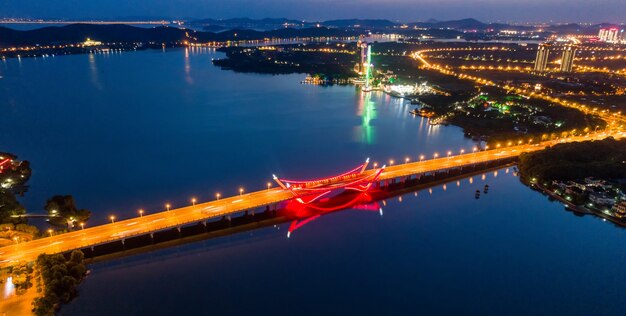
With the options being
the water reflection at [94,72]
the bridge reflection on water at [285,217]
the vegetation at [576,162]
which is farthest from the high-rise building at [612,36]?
the water reflection at [94,72]

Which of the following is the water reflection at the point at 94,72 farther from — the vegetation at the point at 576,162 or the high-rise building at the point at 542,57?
the high-rise building at the point at 542,57

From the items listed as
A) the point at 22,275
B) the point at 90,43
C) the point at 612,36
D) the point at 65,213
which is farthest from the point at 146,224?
the point at 612,36

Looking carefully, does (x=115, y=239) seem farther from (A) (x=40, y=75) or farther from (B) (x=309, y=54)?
(B) (x=309, y=54)

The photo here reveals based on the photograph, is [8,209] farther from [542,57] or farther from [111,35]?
[111,35]

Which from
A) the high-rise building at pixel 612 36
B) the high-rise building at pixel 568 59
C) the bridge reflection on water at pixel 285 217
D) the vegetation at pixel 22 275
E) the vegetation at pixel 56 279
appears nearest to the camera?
the vegetation at pixel 56 279

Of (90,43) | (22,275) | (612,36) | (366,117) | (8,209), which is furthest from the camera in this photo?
(612,36)

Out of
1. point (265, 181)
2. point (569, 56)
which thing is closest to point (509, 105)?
point (265, 181)

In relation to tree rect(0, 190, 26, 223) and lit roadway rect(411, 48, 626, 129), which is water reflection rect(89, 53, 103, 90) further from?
lit roadway rect(411, 48, 626, 129)
